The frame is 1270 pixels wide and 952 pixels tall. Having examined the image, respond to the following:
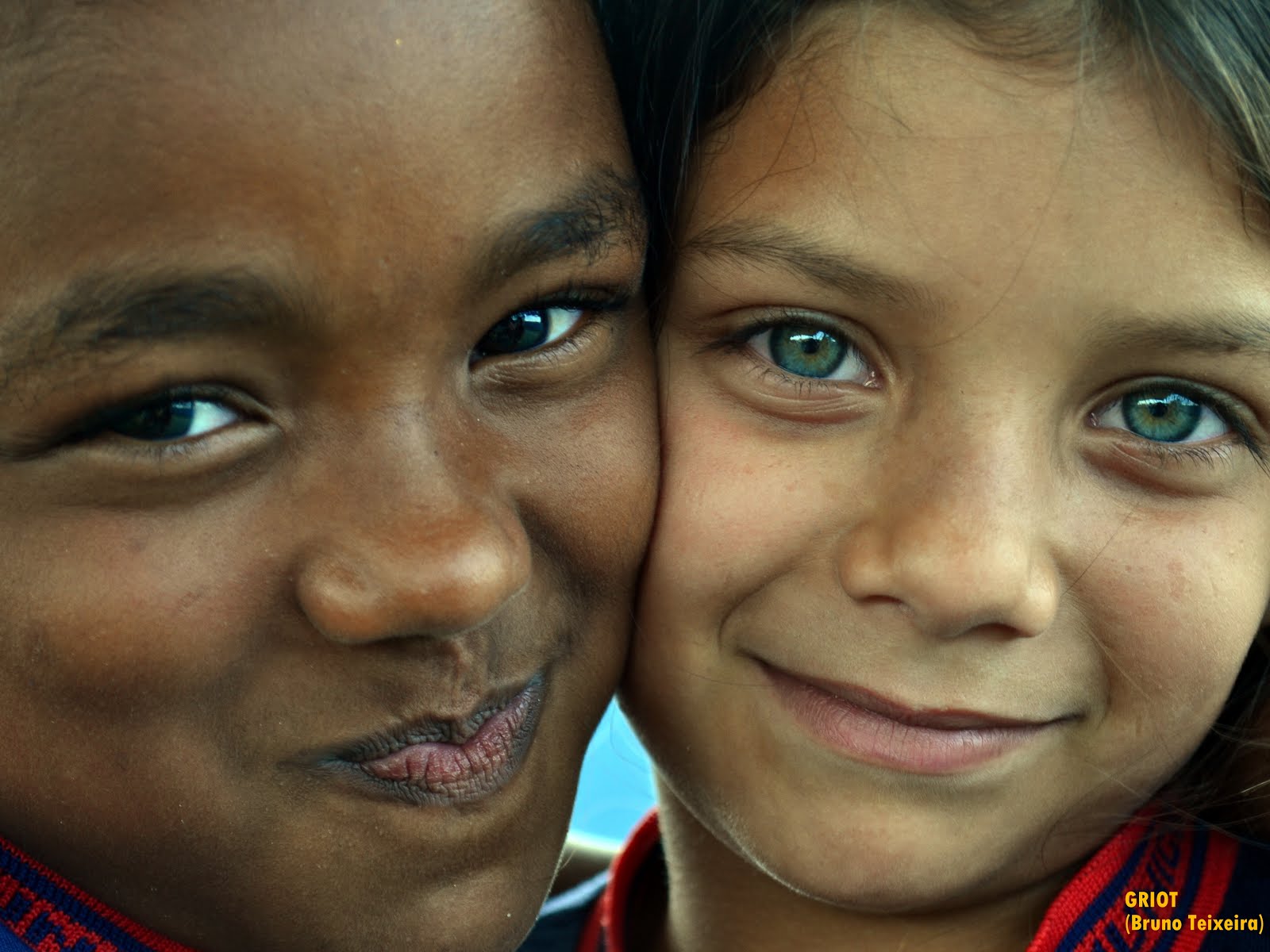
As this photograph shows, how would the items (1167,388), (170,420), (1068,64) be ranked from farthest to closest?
(1167,388) → (1068,64) → (170,420)

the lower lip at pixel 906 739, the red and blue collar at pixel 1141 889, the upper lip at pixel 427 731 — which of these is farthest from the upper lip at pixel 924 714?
the upper lip at pixel 427 731

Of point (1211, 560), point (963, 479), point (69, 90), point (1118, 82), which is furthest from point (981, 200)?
point (69, 90)

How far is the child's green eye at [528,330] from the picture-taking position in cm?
159

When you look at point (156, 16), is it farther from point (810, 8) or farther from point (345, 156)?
point (810, 8)

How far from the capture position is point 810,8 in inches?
Result: 65.9

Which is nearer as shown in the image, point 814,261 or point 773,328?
point 814,261

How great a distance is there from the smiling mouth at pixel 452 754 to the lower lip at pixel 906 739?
0.34m

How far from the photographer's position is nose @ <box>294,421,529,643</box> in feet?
4.67

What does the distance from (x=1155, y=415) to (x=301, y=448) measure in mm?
923

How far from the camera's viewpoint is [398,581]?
1.42 m

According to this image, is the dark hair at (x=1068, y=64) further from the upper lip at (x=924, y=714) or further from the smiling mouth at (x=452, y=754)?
the smiling mouth at (x=452, y=754)

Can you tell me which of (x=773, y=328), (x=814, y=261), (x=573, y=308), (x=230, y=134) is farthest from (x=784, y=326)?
(x=230, y=134)

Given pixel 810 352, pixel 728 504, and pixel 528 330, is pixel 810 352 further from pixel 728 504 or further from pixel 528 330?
pixel 528 330

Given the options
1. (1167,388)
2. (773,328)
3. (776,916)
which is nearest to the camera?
(1167,388)
